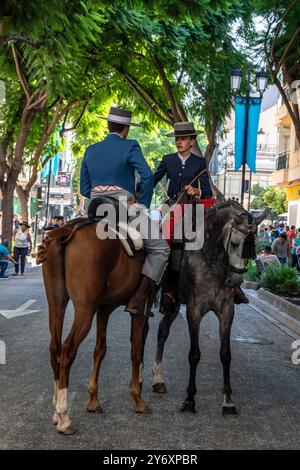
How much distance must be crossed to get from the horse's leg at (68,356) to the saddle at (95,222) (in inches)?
23.5

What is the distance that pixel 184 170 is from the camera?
7.84 m

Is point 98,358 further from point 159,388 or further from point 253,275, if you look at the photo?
point 253,275

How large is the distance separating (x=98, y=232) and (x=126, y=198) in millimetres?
670

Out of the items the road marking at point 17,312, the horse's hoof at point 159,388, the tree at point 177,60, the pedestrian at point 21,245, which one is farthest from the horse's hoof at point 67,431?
the pedestrian at point 21,245

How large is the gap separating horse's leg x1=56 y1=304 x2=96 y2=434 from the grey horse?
4.47ft

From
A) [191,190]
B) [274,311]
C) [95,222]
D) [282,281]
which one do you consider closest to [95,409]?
[95,222]

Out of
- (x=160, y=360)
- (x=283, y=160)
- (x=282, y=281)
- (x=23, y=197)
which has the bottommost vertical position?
(x=282, y=281)

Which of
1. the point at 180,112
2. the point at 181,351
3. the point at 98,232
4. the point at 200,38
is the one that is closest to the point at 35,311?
the point at 181,351

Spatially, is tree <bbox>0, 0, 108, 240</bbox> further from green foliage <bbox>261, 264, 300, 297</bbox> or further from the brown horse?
green foliage <bbox>261, 264, 300, 297</bbox>

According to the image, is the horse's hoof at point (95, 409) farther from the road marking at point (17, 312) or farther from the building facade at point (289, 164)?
the building facade at point (289, 164)

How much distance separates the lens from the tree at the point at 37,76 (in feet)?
31.9

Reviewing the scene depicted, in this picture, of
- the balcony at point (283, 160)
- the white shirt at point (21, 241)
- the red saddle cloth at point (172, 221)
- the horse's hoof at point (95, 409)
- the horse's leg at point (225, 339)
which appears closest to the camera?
the horse's hoof at point (95, 409)

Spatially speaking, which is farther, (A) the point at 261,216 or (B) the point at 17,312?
(B) the point at 17,312

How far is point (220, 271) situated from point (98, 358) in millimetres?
1436
